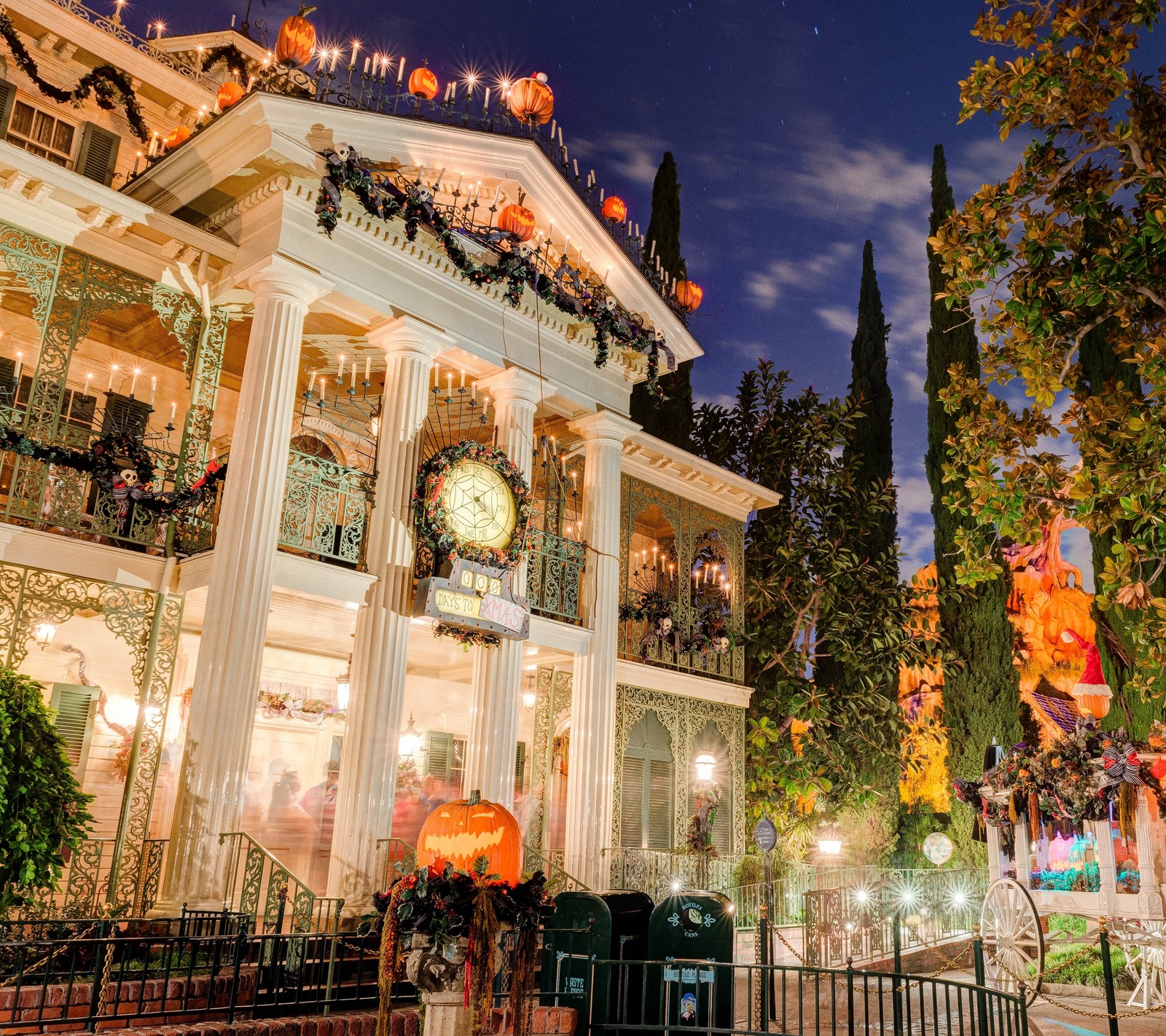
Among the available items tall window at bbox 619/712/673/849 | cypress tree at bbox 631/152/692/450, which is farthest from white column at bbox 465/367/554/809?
cypress tree at bbox 631/152/692/450

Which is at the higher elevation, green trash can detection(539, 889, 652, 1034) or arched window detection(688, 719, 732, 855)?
arched window detection(688, 719, 732, 855)

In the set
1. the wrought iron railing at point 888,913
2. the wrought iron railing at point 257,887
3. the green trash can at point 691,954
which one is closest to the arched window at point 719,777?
the wrought iron railing at point 888,913

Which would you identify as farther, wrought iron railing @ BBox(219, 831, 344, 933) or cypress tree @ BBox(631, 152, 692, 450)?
cypress tree @ BBox(631, 152, 692, 450)

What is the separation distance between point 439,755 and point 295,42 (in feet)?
37.7

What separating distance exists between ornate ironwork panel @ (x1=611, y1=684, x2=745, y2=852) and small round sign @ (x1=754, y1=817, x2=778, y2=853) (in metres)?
0.51

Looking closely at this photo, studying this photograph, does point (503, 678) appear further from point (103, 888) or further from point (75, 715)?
point (75, 715)

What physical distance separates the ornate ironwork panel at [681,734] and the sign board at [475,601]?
11.8 feet

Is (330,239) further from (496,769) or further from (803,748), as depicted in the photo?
(803,748)

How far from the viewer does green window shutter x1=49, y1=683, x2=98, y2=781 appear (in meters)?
12.9

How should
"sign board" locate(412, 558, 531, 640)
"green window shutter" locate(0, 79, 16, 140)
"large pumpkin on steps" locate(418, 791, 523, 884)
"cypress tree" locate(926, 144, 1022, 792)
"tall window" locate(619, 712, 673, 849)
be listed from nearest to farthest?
"large pumpkin on steps" locate(418, 791, 523, 884) < "sign board" locate(412, 558, 531, 640) < "green window shutter" locate(0, 79, 16, 140) < "tall window" locate(619, 712, 673, 849) < "cypress tree" locate(926, 144, 1022, 792)

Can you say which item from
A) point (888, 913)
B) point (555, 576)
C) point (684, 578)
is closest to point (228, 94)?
point (555, 576)

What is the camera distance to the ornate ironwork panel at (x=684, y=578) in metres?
18.1

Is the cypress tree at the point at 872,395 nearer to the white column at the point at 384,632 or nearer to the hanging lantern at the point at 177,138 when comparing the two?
the white column at the point at 384,632

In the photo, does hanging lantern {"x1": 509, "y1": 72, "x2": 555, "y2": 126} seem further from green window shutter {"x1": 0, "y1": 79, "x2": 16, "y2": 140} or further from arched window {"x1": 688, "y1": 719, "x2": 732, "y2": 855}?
arched window {"x1": 688, "y1": 719, "x2": 732, "y2": 855}
